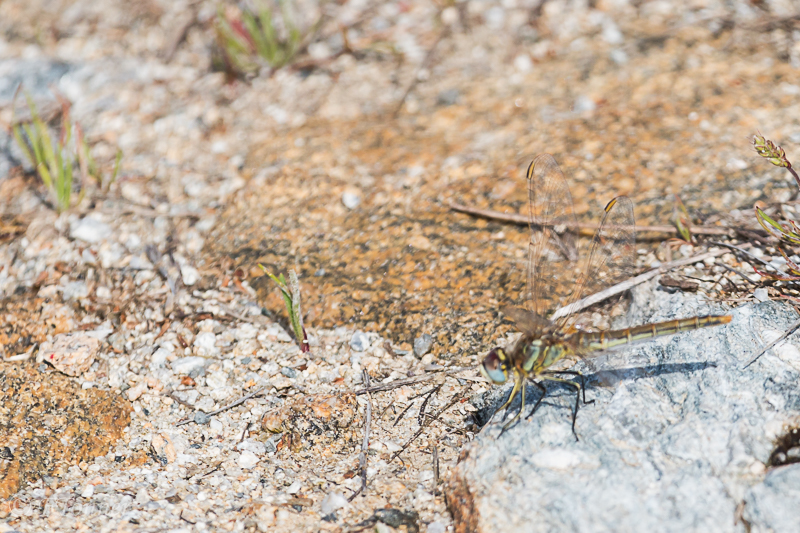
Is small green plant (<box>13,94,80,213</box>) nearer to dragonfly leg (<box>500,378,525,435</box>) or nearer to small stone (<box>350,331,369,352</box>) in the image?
small stone (<box>350,331,369,352</box>)

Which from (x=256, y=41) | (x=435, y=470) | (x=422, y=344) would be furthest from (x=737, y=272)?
(x=256, y=41)

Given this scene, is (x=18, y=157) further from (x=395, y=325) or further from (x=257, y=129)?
(x=395, y=325)

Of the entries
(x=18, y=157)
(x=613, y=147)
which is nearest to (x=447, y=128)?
(x=613, y=147)

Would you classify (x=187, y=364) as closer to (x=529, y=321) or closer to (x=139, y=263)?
(x=139, y=263)

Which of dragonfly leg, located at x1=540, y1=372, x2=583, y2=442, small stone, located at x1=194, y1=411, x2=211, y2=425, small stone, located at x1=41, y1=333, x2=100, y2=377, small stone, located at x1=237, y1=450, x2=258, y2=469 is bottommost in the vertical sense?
small stone, located at x1=237, y1=450, x2=258, y2=469

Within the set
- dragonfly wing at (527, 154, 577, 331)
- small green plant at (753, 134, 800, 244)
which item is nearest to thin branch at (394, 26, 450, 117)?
dragonfly wing at (527, 154, 577, 331)

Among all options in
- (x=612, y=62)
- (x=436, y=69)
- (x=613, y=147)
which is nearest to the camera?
(x=613, y=147)

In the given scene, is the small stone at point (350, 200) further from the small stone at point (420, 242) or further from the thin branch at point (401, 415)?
the thin branch at point (401, 415)

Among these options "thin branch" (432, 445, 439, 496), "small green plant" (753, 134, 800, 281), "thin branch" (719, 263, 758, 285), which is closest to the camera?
"thin branch" (432, 445, 439, 496)
